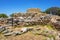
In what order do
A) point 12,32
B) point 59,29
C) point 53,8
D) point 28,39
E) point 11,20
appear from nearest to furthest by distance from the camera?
point 28,39
point 12,32
point 59,29
point 11,20
point 53,8

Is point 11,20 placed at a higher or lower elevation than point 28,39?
higher

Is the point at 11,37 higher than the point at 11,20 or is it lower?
lower

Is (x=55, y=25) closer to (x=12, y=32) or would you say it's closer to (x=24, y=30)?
(x=24, y=30)

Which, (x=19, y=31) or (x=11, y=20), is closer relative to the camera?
(x=19, y=31)

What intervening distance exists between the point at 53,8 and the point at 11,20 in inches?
1620

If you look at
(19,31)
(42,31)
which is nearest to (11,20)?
(19,31)

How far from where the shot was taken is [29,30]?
40.5ft

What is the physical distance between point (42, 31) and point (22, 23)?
108 inches

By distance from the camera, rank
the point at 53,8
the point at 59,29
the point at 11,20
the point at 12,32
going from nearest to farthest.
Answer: the point at 12,32, the point at 59,29, the point at 11,20, the point at 53,8

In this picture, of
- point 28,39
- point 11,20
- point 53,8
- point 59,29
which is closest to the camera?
point 28,39

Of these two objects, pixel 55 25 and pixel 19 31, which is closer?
pixel 19 31

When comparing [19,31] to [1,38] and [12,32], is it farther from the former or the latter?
[1,38]

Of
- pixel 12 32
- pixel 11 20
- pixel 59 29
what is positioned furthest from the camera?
pixel 11 20

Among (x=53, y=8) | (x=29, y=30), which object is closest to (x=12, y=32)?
(x=29, y=30)
